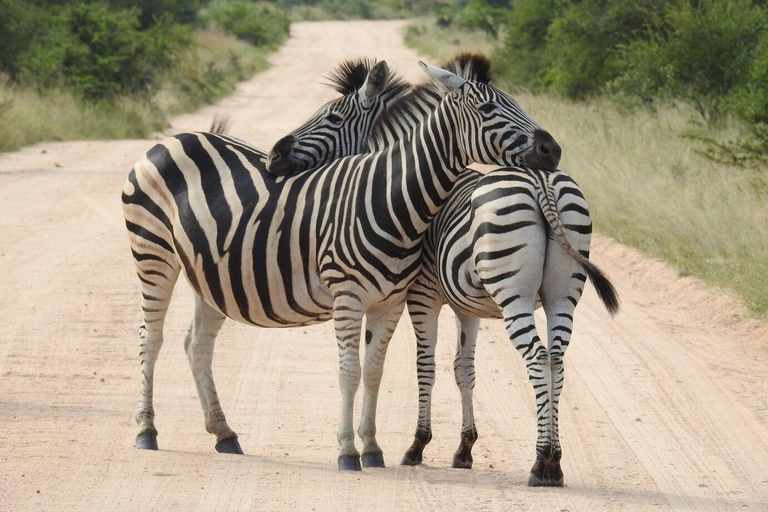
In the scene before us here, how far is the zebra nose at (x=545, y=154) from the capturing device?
16.6 feet

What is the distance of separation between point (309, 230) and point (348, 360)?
2.38 feet

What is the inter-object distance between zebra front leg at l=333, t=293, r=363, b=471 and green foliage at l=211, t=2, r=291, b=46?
45.8 meters

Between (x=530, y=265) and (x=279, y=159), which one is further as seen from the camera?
(x=279, y=159)

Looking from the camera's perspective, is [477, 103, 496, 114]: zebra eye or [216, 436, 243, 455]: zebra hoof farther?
[216, 436, 243, 455]: zebra hoof

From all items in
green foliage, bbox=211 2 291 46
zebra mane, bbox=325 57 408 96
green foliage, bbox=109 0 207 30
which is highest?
zebra mane, bbox=325 57 408 96

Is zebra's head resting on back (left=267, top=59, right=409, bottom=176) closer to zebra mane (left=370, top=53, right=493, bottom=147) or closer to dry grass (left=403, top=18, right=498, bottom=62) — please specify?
zebra mane (left=370, top=53, right=493, bottom=147)

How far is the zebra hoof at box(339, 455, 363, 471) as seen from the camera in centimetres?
542

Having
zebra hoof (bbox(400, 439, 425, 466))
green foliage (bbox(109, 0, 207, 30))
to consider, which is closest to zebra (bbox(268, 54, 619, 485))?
zebra hoof (bbox(400, 439, 425, 466))

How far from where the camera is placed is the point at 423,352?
5.73m

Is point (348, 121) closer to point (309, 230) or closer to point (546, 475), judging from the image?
point (309, 230)

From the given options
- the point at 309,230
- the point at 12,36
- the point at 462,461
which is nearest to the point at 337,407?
the point at 462,461

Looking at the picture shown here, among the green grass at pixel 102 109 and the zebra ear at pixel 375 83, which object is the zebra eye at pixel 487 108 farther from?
the green grass at pixel 102 109

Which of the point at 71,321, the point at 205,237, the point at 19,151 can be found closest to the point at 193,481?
the point at 205,237

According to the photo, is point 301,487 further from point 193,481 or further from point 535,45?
point 535,45
